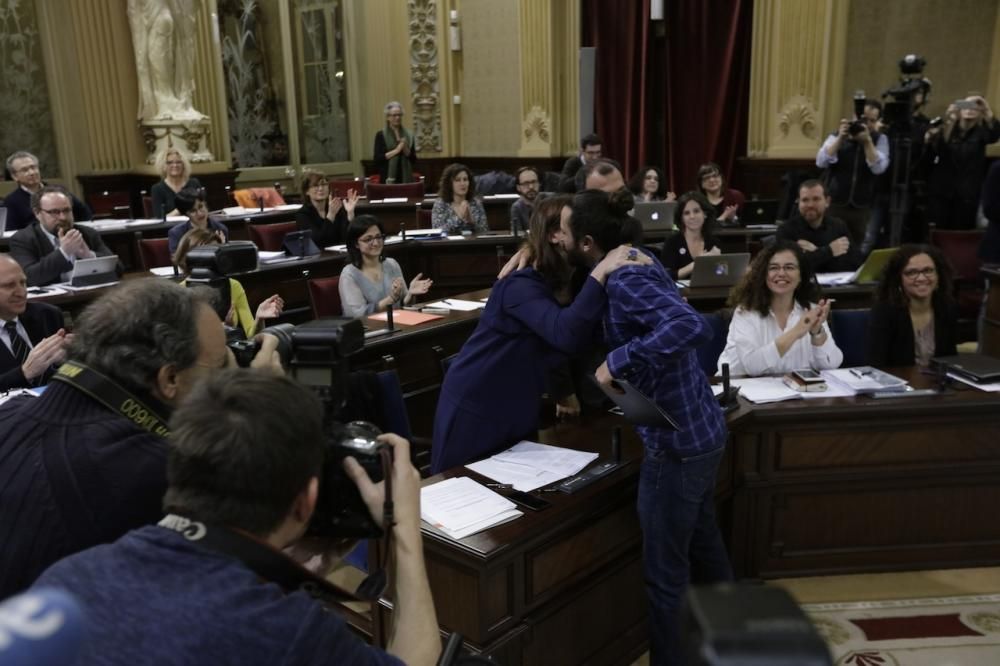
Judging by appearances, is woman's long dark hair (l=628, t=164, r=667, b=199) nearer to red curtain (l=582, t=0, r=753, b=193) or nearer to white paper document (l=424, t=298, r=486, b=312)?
red curtain (l=582, t=0, r=753, b=193)

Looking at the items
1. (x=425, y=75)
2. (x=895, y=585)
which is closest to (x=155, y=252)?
(x=895, y=585)

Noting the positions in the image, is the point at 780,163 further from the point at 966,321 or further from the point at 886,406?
the point at 886,406

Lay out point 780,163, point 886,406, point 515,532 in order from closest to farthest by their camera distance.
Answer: point 515,532 → point 886,406 → point 780,163

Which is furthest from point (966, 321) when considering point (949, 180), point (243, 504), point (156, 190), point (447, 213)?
point (156, 190)

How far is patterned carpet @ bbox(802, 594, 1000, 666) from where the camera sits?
8.75ft

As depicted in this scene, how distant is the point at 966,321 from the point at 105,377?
17.4ft

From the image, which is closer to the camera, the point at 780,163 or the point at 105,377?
the point at 105,377

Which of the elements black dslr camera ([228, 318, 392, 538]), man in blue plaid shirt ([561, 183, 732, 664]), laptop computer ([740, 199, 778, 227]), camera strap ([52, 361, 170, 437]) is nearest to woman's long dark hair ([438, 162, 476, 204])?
laptop computer ([740, 199, 778, 227])

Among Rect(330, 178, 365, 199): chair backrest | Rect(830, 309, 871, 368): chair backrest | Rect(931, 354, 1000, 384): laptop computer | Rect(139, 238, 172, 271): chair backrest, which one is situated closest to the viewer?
Rect(931, 354, 1000, 384): laptop computer

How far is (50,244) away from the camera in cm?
490

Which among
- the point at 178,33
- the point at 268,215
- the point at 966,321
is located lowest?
the point at 966,321

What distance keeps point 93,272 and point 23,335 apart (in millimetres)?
1661

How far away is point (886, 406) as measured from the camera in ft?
9.85

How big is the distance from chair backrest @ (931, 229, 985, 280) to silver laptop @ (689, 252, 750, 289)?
162 centimetres
